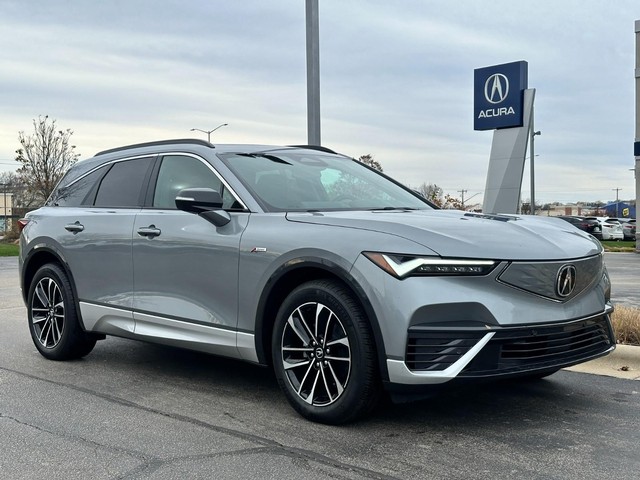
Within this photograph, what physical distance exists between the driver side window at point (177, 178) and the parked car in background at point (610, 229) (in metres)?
37.0

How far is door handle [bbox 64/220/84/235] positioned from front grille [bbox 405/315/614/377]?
3414mm

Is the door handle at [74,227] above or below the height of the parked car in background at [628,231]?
above

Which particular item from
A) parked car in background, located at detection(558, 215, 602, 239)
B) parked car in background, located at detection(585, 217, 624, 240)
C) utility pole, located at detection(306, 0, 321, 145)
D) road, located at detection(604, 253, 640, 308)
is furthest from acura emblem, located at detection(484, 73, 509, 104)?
parked car in background, located at detection(585, 217, 624, 240)

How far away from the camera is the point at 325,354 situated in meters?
4.31

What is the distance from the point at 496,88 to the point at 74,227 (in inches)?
737

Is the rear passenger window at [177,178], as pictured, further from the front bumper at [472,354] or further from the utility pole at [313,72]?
the utility pole at [313,72]

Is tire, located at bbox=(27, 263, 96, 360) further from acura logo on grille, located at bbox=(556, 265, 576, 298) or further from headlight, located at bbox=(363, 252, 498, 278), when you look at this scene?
acura logo on grille, located at bbox=(556, 265, 576, 298)

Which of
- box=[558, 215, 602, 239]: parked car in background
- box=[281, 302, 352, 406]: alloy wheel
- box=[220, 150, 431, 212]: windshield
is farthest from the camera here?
box=[558, 215, 602, 239]: parked car in background

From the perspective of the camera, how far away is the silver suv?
3889 mm

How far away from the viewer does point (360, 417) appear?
4250 millimetres

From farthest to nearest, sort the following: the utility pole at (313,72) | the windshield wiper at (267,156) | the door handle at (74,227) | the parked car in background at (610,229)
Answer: the parked car in background at (610,229)
the utility pole at (313,72)
the door handle at (74,227)
the windshield wiper at (267,156)

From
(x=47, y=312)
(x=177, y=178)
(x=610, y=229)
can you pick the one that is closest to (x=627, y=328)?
(x=177, y=178)

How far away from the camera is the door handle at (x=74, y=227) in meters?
6.18

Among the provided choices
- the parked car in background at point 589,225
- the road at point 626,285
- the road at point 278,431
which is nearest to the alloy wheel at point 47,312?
the road at point 278,431
